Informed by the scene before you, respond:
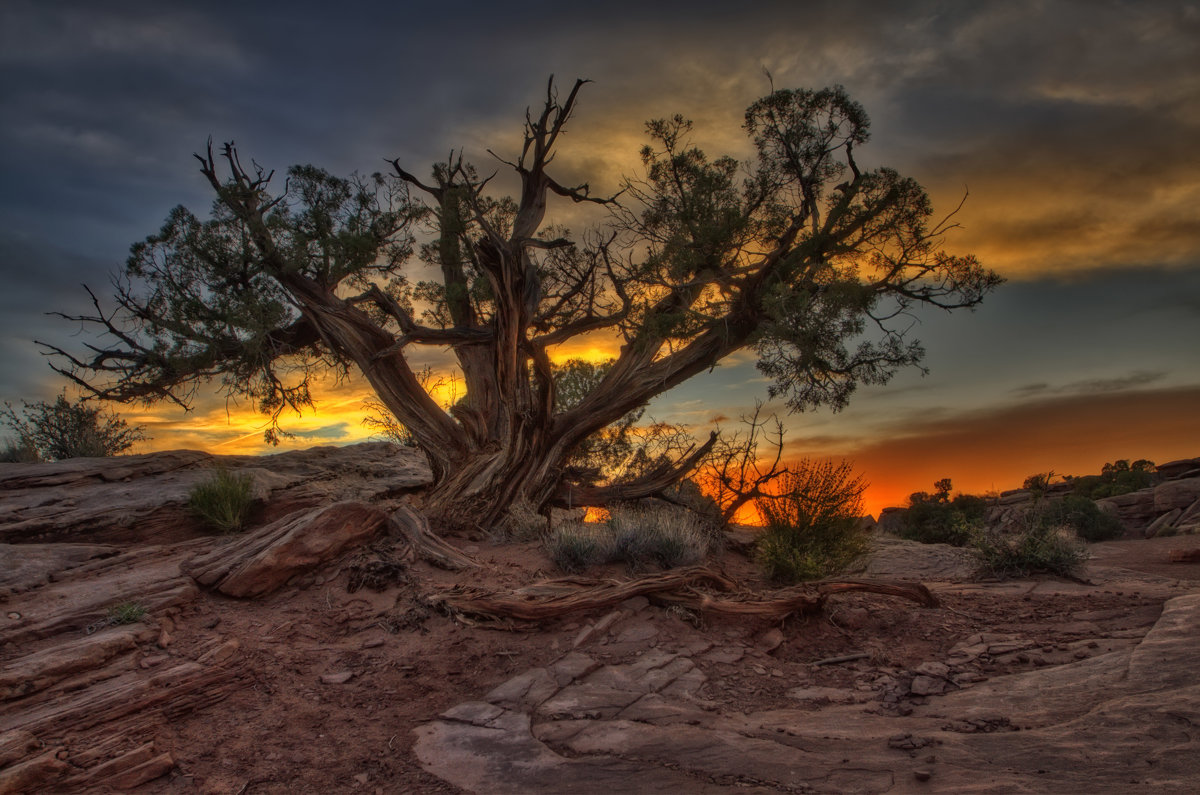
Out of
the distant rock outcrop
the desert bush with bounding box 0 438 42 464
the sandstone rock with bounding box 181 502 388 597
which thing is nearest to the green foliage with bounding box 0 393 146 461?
the desert bush with bounding box 0 438 42 464

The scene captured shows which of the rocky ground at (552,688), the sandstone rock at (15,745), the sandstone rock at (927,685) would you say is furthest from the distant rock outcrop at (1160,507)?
the sandstone rock at (15,745)

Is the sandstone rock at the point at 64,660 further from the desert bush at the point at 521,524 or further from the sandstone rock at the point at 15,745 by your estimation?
the desert bush at the point at 521,524

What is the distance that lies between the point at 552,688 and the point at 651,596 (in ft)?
6.21

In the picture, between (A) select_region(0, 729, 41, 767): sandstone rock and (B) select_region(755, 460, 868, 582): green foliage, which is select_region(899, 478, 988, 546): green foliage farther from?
(A) select_region(0, 729, 41, 767): sandstone rock

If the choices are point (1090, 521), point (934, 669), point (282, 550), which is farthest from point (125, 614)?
point (1090, 521)

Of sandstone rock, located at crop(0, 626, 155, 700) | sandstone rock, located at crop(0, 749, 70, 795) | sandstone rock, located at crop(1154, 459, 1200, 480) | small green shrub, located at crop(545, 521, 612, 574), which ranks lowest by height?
sandstone rock, located at crop(0, 749, 70, 795)

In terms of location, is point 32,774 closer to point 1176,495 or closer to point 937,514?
point 937,514

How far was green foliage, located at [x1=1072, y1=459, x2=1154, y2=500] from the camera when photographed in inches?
936

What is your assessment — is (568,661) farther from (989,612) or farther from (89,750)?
(989,612)

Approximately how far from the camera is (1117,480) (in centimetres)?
2483

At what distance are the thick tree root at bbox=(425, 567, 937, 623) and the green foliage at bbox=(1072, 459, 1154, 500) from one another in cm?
2045

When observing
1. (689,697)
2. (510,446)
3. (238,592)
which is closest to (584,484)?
(510,446)

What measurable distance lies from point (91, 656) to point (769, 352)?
9.14 m

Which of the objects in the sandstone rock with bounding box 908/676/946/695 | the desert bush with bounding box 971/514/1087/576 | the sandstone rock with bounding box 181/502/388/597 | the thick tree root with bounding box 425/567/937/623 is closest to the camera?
the sandstone rock with bounding box 908/676/946/695
